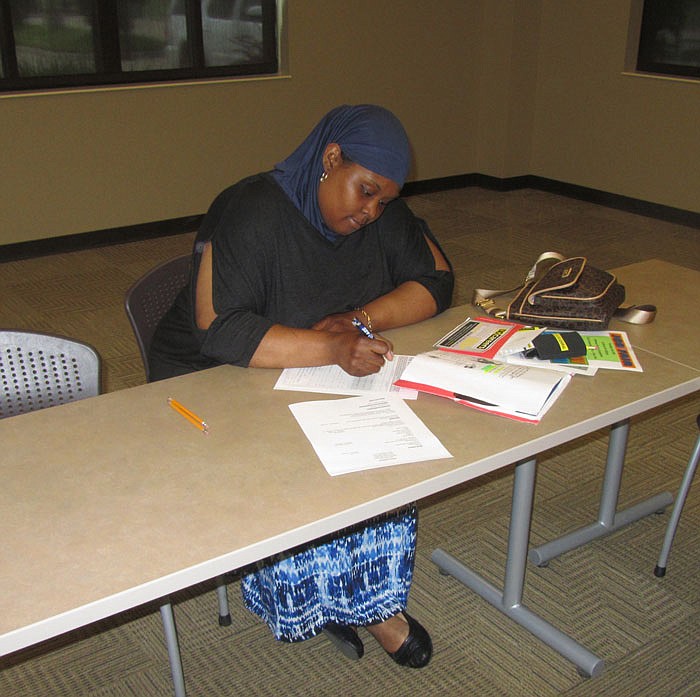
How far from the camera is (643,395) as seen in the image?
1.74 m

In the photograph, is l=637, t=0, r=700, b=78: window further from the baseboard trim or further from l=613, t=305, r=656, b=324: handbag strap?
l=613, t=305, r=656, b=324: handbag strap

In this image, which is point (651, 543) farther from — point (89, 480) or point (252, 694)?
point (89, 480)

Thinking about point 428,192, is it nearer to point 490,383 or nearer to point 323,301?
point 323,301

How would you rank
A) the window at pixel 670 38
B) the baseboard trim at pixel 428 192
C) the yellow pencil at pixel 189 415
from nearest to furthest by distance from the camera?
the yellow pencil at pixel 189 415 < the baseboard trim at pixel 428 192 < the window at pixel 670 38

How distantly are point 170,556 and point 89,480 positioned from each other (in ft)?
0.92

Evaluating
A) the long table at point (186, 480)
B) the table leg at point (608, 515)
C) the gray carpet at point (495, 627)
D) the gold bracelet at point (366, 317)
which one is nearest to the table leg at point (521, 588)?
the gray carpet at point (495, 627)

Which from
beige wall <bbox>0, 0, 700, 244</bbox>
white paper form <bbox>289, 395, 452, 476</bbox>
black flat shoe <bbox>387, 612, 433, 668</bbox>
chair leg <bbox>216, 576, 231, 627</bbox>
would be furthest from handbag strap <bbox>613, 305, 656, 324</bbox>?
beige wall <bbox>0, 0, 700, 244</bbox>

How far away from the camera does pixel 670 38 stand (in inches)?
224

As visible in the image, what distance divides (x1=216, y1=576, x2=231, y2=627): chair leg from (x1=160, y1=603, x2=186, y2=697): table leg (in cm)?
24

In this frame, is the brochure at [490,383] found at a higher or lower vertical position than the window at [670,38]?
lower

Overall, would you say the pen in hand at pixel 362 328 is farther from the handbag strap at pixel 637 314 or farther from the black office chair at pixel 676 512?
the black office chair at pixel 676 512

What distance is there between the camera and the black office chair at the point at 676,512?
7.64 feet

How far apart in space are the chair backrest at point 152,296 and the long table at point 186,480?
0.33m

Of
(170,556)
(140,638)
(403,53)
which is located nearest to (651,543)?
(140,638)
